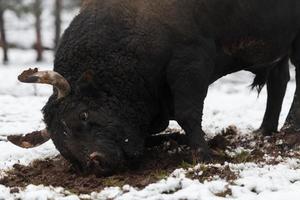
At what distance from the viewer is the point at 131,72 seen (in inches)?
242

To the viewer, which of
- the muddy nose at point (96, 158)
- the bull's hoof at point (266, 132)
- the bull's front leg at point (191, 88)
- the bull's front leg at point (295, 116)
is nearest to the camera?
the muddy nose at point (96, 158)

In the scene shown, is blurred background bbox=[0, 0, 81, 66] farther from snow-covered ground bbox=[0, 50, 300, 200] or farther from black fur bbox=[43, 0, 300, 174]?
black fur bbox=[43, 0, 300, 174]

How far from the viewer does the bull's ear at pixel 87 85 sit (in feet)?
19.5

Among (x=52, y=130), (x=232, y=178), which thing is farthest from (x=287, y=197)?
(x=52, y=130)

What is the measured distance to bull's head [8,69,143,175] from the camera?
19.5 ft

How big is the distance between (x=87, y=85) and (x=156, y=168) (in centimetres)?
120

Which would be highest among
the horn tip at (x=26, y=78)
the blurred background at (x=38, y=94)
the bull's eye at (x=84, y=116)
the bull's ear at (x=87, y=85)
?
the horn tip at (x=26, y=78)

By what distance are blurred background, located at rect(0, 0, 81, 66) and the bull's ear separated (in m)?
16.2

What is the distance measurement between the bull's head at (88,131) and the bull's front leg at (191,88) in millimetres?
673

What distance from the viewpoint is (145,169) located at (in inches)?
246

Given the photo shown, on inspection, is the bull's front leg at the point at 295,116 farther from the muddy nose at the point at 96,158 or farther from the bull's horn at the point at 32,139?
the bull's horn at the point at 32,139

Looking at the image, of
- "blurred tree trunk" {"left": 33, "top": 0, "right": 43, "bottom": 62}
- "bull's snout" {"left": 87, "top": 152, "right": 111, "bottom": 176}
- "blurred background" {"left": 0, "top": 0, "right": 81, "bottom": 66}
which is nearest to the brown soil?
"bull's snout" {"left": 87, "top": 152, "right": 111, "bottom": 176}

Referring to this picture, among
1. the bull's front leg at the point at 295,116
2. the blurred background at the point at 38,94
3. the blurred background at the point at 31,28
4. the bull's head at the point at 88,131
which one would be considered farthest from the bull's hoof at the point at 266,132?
the blurred background at the point at 31,28

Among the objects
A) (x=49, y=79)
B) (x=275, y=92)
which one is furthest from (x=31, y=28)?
(x=49, y=79)
